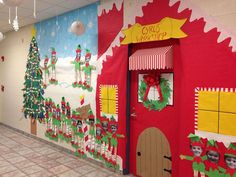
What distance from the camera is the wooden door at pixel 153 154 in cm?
292

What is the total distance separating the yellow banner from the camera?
2.64 m

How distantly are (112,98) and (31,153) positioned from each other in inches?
82.8

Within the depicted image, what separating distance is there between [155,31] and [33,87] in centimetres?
336

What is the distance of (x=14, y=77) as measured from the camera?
5820mm

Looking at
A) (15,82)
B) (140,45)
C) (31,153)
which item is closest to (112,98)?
(140,45)

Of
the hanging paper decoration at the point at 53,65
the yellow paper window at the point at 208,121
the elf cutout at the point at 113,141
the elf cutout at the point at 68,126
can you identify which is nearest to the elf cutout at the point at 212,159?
the yellow paper window at the point at 208,121

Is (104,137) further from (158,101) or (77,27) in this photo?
(77,27)

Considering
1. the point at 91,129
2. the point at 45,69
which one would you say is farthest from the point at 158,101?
the point at 45,69

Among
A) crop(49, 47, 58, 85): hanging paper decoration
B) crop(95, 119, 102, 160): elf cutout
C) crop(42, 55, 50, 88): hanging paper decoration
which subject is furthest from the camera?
crop(42, 55, 50, 88): hanging paper decoration

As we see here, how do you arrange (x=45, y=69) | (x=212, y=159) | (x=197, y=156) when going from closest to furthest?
(x=212, y=159) → (x=197, y=156) → (x=45, y=69)

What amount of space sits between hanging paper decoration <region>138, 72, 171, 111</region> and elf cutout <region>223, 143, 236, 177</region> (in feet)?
2.97

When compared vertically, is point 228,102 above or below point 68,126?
above

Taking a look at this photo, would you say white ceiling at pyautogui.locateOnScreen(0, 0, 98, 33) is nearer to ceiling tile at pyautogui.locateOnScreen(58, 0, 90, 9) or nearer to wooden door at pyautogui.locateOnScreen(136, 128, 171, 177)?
ceiling tile at pyautogui.locateOnScreen(58, 0, 90, 9)

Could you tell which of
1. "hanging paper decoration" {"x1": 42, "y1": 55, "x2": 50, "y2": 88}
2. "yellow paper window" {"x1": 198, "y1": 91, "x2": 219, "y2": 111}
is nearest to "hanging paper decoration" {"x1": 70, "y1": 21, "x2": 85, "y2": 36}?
"hanging paper decoration" {"x1": 42, "y1": 55, "x2": 50, "y2": 88}
